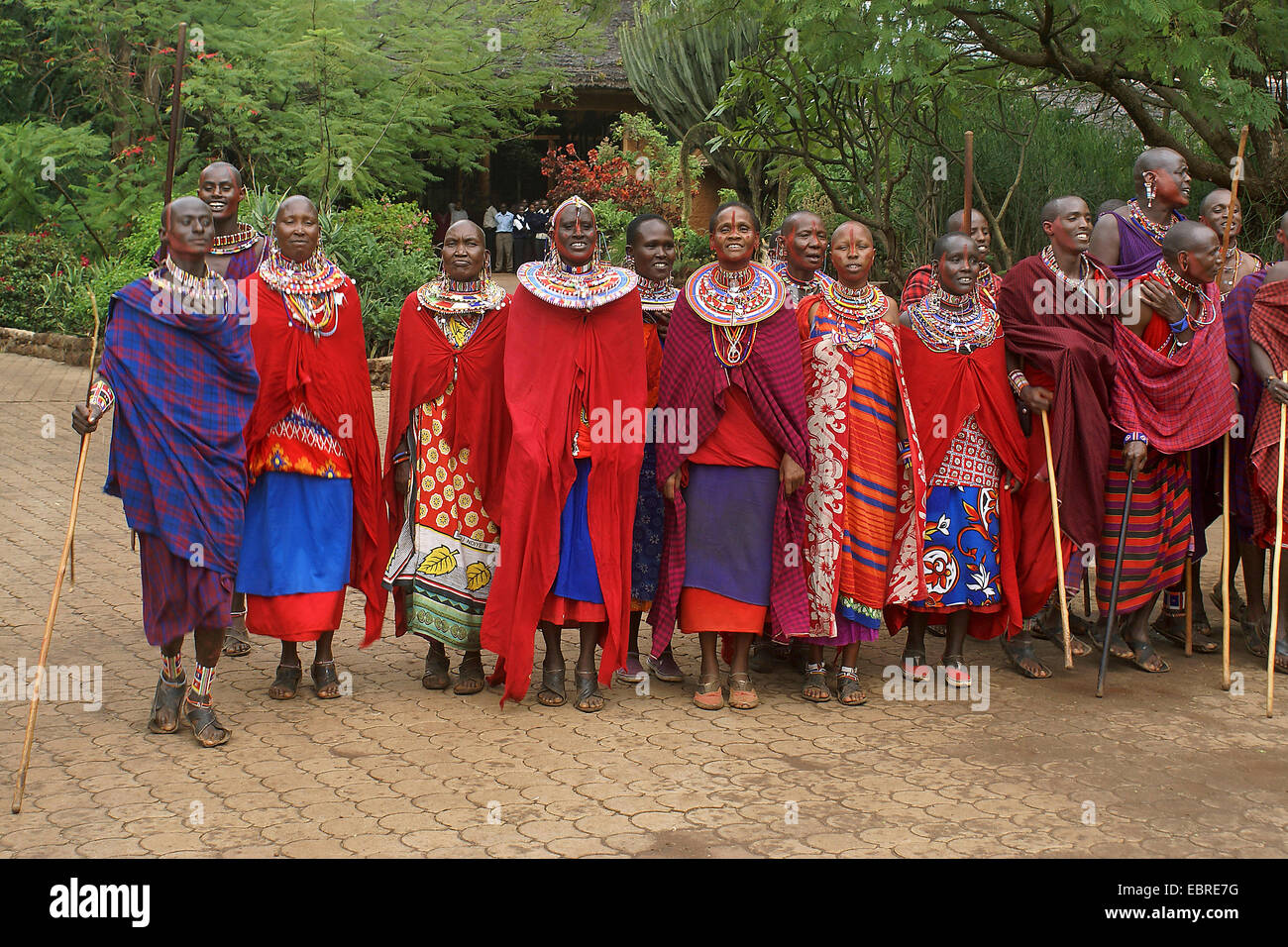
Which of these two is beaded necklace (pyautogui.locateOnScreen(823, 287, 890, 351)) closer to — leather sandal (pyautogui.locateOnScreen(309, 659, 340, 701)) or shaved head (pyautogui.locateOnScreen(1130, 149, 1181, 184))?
shaved head (pyautogui.locateOnScreen(1130, 149, 1181, 184))

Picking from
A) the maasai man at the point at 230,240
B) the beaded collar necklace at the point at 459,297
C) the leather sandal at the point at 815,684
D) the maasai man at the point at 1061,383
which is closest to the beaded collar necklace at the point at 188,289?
the maasai man at the point at 230,240

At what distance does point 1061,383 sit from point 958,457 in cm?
61

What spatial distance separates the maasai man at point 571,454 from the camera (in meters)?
5.71

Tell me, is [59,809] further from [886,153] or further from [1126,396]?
[886,153]

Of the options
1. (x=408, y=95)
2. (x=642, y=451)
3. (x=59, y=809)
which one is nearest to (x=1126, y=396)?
(x=642, y=451)

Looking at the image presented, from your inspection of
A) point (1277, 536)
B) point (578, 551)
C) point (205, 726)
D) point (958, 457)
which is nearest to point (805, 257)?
point (958, 457)

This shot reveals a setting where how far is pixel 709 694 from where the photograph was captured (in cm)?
594

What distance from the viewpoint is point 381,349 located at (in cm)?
1535

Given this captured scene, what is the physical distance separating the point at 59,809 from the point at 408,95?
16551mm

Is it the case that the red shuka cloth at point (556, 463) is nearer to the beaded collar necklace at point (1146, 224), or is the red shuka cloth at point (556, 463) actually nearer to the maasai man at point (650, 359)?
the maasai man at point (650, 359)

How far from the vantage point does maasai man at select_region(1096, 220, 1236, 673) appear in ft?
20.8

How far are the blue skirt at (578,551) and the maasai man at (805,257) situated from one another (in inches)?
52.4

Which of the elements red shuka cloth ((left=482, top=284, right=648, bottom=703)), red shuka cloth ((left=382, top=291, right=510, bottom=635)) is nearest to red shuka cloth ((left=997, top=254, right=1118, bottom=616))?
red shuka cloth ((left=482, top=284, right=648, bottom=703))

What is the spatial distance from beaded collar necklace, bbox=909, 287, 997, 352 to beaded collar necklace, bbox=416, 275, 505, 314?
203cm
